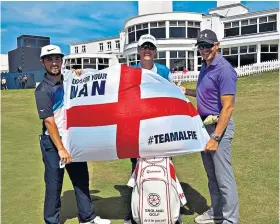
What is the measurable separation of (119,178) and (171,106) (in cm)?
279

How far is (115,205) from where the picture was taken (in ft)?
15.0

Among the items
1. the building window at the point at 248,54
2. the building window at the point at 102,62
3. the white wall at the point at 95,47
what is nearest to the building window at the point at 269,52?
the building window at the point at 248,54

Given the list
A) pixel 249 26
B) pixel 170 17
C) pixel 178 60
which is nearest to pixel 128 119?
pixel 178 60

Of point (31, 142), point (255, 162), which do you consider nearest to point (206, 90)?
point (255, 162)

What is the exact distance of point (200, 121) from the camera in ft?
11.1

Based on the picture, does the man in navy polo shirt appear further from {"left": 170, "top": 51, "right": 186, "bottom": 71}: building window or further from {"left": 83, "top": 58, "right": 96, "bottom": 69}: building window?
{"left": 83, "top": 58, "right": 96, "bottom": 69}: building window

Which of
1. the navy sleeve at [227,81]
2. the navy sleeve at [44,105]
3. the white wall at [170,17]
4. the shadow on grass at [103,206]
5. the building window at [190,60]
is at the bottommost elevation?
the shadow on grass at [103,206]

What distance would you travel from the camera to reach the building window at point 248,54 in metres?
33.2

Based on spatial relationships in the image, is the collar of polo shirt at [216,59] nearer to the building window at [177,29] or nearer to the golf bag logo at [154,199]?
the golf bag logo at [154,199]

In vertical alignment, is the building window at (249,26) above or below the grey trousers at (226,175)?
above

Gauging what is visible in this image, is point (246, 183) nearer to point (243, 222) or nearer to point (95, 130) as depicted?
point (243, 222)

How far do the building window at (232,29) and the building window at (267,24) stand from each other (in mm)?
2661

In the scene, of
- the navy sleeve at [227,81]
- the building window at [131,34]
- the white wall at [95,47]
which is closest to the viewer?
the navy sleeve at [227,81]

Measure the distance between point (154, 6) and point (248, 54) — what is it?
620 inches
